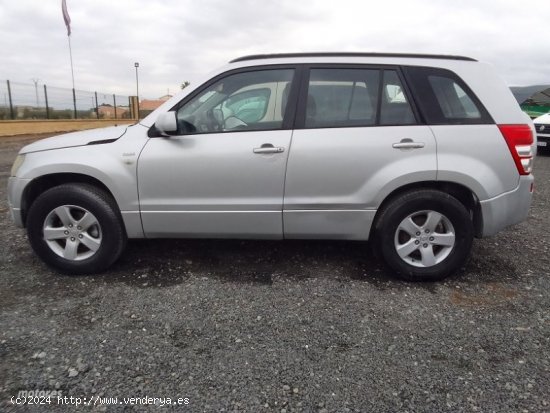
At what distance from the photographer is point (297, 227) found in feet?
11.1

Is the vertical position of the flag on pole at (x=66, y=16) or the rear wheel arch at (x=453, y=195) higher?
the flag on pole at (x=66, y=16)

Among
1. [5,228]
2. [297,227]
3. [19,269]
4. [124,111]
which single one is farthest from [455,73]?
[124,111]

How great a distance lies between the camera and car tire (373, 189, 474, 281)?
3.25m

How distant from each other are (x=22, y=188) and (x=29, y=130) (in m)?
17.9

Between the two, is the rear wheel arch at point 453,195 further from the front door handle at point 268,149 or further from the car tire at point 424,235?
the front door handle at point 268,149

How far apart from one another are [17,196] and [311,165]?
93.9 inches

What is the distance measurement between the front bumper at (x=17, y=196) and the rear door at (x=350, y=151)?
2130mm

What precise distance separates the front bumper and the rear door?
6.99ft

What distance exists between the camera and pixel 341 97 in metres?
3.34

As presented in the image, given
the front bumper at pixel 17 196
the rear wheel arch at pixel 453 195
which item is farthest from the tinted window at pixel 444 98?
the front bumper at pixel 17 196

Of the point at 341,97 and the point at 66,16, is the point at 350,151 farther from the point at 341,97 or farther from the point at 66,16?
the point at 66,16

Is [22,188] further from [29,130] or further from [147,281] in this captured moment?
[29,130]

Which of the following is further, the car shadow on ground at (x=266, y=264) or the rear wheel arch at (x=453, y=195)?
the car shadow on ground at (x=266, y=264)

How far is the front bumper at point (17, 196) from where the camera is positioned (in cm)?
341
